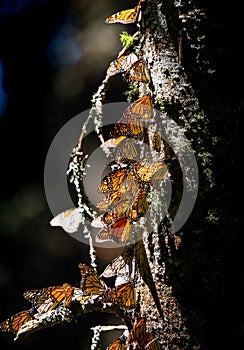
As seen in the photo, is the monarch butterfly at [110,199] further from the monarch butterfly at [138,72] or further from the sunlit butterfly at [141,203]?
the monarch butterfly at [138,72]

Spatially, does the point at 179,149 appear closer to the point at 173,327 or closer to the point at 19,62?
the point at 173,327

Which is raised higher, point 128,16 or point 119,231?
point 128,16

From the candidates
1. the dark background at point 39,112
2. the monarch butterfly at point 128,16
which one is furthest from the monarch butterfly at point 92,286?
the dark background at point 39,112

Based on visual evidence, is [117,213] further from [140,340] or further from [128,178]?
[140,340]

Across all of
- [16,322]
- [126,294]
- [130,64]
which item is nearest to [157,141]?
[130,64]

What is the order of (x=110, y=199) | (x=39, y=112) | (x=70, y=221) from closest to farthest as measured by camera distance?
(x=110, y=199), (x=70, y=221), (x=39, y=112)

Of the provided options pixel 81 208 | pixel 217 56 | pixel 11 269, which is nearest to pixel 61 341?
pixel 11 269

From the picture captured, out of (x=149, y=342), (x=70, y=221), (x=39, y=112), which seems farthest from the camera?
(x=39, y=112)
